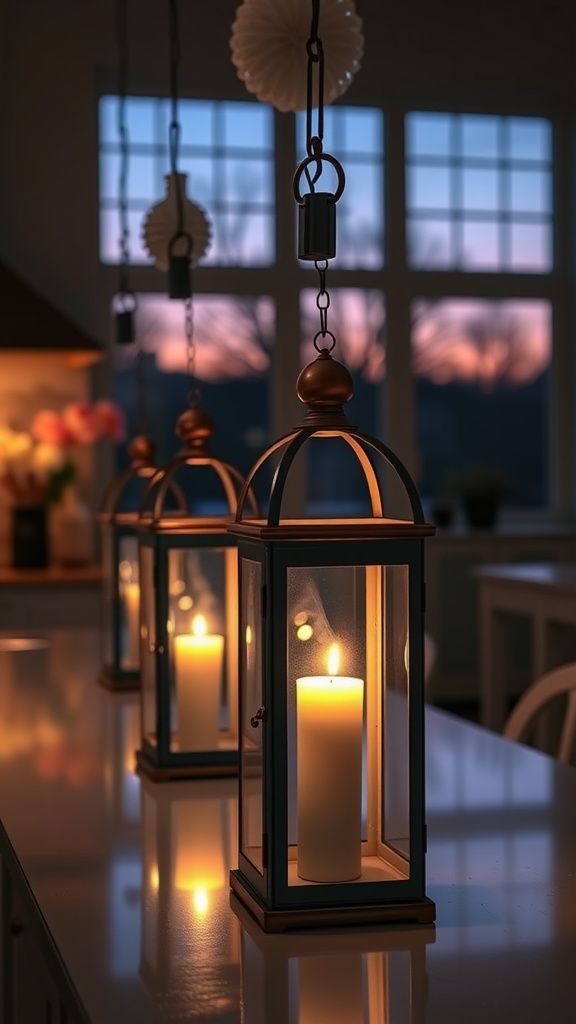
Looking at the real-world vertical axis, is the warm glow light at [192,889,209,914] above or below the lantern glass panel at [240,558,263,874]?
below

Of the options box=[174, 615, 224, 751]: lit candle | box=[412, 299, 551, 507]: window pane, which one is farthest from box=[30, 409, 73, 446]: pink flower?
box=[174, 615, 224, 751]: lit candle

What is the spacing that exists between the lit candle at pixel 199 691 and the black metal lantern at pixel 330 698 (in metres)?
0.49

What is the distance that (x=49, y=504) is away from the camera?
546cm

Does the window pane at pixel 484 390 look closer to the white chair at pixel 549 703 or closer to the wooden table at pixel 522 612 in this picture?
the wooden table at pixel 522 612

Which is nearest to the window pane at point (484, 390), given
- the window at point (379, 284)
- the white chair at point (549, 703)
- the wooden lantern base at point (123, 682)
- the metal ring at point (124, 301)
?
the window at point (379, 284)

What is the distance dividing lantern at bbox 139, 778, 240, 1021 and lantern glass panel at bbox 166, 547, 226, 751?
0.21 ft

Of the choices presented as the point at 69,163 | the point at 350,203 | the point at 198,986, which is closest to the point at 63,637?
the point at 198,986

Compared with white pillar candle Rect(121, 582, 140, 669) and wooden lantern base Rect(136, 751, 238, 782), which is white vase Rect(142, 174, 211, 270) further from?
wooden lantern base Rect(136, 751, 238, 782)

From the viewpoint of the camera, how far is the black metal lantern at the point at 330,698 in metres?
0.97

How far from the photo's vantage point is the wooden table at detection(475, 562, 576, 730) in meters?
4.26

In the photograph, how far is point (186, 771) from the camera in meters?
1.51

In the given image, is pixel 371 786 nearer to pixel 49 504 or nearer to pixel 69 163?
pixel 49 504

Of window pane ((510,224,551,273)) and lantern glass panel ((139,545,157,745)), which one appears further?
window pane ((510,224,551,273))

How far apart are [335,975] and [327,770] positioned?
0.53 ft
